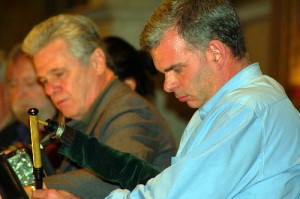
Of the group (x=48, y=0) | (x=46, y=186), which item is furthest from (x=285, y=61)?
(x=48, y=0)

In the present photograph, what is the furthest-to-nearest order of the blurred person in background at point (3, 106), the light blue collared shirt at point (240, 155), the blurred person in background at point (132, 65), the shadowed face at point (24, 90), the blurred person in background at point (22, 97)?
the blurred person in background at point (3, 106) < the shadowed face at point (24, 90) < the blurred person in background at point (22, 97) < the blurred person in background at point (132, 65) < the light blue collared shirt at point (240, 155)

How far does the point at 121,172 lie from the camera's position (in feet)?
8.24

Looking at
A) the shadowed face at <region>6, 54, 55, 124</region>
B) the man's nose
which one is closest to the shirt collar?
the man's nose

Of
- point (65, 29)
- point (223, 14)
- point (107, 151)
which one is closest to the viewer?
point (223, 14)

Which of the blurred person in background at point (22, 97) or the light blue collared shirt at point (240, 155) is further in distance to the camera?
the blurred person in background at point (22, 97)

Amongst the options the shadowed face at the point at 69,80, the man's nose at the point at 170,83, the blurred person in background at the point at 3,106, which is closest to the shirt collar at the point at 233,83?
the man's nose at the point at 170,83

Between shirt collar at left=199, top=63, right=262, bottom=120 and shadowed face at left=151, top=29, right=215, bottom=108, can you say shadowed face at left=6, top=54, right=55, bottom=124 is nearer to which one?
shadowed face at left=151, top=29, right=215, bottom=108

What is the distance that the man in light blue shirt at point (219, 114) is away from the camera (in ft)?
6.56

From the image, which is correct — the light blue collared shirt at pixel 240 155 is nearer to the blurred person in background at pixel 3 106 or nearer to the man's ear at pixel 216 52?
the man's ear at pixel 216 52

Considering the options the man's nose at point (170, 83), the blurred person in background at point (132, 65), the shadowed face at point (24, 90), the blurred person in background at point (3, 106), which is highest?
the man's nose at point (170, 83)

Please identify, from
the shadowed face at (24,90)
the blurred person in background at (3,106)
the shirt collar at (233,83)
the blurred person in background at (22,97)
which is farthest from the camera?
the blurred person in background at (3,106)

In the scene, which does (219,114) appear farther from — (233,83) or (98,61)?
(98,61)

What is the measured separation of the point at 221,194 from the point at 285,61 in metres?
3.34

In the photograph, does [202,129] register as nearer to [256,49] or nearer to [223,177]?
[223,177]
